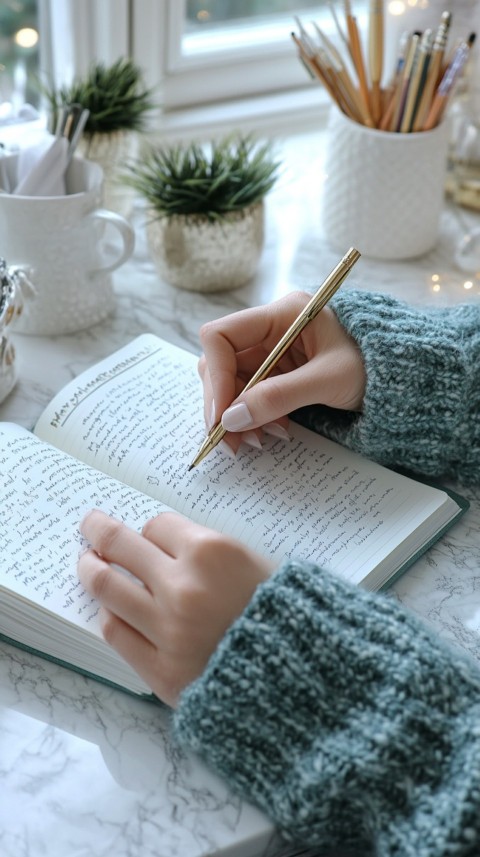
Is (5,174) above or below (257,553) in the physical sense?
above

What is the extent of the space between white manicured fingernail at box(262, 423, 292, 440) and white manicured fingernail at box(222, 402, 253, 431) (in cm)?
5

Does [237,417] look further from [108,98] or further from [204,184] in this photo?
[108,98]

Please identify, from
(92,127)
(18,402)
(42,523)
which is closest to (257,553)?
(42,523)

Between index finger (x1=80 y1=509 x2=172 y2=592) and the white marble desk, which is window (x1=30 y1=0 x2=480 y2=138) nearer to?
the white marble desk

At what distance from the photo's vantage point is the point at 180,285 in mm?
1006

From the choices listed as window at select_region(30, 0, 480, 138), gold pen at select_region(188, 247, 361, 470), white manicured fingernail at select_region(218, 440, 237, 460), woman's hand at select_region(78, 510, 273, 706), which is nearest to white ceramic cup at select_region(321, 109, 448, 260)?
window at select_region(30, 0, 480, 138)

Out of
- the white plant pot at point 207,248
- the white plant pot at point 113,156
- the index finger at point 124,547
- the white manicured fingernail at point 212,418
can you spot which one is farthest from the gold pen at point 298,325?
the white plant pot at point 113,156

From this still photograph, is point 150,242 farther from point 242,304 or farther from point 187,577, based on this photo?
point 187,577

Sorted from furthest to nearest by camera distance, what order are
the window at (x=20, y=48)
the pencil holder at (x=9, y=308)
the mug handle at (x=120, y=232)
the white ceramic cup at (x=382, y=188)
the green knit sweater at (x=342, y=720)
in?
the window at (x=20, y=48) < the white ceramic cup at (x=382, y=188) < the mug handle at (x=120, y=232) < the pencil holder at (x=9, y=308) < the green knit sweater at (x=342, y=720)

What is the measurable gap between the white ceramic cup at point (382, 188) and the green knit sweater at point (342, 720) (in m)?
0.57

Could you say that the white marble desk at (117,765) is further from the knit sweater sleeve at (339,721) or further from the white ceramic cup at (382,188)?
the white ceramic cup at (382,188)

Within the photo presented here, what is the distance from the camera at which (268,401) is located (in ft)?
2.30

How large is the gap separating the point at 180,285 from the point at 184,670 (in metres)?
0.54

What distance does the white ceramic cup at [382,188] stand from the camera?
3.24 feet
